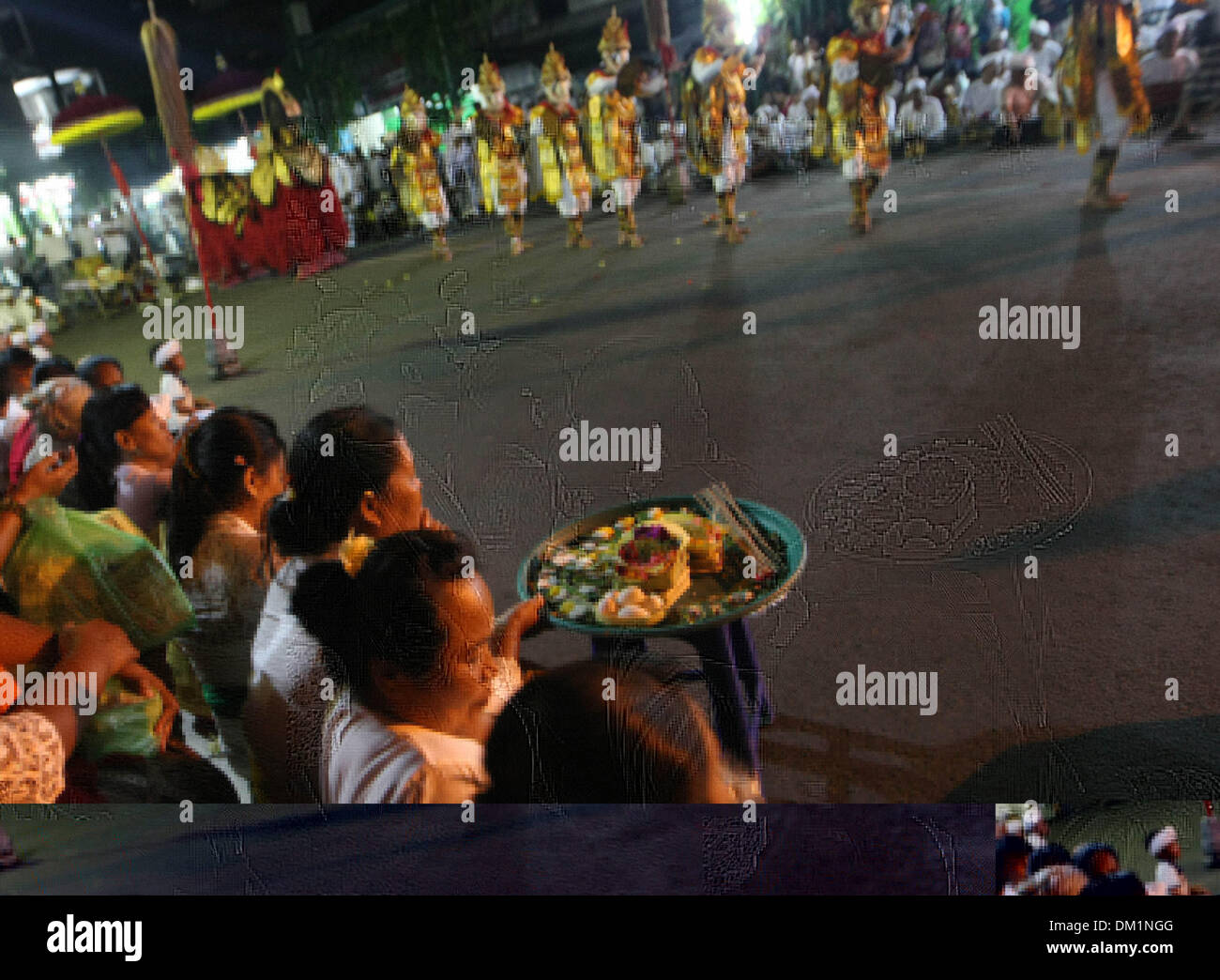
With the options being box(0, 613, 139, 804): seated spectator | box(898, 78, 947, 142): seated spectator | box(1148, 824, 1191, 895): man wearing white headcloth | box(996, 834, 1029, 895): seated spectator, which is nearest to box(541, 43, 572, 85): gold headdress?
box(898, 78, 947, 142): seated spectator

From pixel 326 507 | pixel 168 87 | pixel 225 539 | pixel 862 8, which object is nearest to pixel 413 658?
pixel 326 507

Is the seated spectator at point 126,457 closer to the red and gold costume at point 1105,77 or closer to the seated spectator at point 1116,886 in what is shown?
the red and gold costume at point 1105,77

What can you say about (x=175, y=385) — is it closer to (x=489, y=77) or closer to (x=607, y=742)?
(x=489, y=77)

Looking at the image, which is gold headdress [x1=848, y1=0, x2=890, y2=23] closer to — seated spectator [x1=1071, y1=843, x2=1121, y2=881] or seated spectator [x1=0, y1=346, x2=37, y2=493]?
seated spectator [x1=1071, y1=843, x2=1121, y2=881]

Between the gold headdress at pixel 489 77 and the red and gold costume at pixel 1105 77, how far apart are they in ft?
3.46

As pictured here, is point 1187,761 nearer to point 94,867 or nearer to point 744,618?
point 744,618

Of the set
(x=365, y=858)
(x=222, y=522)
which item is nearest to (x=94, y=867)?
(x=365, y=858)

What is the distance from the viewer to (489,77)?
1.80m

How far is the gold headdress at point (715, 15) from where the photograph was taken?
65.5 inches

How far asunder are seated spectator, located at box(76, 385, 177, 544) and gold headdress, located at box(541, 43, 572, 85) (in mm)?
1137

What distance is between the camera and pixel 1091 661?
1.76 m

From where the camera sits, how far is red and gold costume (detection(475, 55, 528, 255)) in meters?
1.80

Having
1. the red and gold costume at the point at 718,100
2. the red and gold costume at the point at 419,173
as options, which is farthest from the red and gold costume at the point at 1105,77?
the red and gold costume at the point at 419,173

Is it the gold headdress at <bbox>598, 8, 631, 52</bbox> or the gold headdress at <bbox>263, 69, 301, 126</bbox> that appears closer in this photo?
the gold headdress at <bbox>598, 8, 631, 52</bbox>
